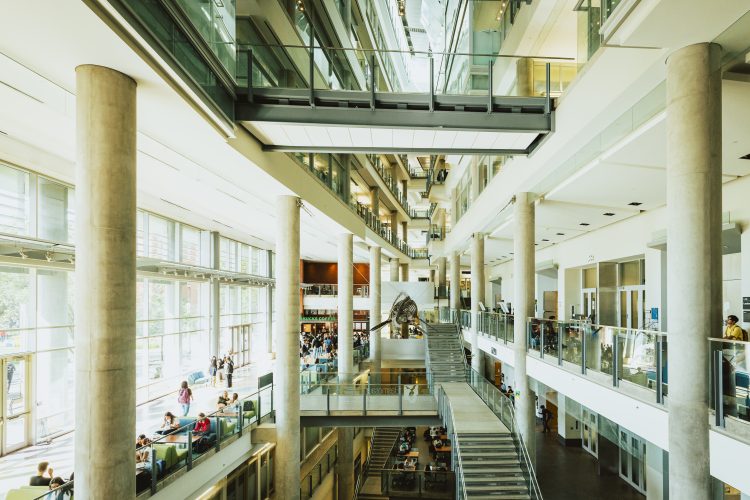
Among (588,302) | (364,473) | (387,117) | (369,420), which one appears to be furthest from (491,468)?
(364,473)

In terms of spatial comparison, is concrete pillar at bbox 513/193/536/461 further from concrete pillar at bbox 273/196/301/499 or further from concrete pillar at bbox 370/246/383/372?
concrete pillar at bbox 370/246/383/372

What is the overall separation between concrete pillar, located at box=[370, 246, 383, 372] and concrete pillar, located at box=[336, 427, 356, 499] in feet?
17.2

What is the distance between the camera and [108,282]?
5543 mm

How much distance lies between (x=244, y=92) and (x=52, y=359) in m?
9.36

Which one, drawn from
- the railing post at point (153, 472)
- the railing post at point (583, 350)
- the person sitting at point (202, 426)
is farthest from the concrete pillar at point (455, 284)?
the railing post at point (153, 472)

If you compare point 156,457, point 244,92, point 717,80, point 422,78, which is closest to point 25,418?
point 156,457

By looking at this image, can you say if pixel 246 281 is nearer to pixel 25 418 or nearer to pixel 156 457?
pixel 25 418

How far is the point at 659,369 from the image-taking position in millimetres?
6117

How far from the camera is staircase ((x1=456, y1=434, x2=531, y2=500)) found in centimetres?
1059

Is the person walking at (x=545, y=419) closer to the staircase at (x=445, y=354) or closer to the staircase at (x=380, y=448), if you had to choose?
the staircase at (x=445, y=354)

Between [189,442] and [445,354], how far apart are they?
14.5 m

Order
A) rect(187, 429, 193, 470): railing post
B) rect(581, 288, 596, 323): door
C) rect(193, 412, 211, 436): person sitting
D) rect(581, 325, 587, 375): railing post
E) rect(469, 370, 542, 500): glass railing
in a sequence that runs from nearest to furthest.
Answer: rect(581, 325, 587, 375): railing post → rect(187, 429, 193, 470): railing post → rect(193, 412, 211, 436): person sitting → rect(469, 370, 542, 500): glass railing → rect(581, 288, 596, 323): door

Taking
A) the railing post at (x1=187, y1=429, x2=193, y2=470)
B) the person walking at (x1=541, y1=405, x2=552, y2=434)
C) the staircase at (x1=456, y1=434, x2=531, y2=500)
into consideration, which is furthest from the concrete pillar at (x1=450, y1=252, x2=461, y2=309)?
the railing post at (x1=187, y1=429, x2=193, y2=470)

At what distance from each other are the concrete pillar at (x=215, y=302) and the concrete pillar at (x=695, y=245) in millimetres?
20548
